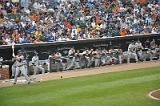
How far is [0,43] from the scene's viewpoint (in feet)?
71.0

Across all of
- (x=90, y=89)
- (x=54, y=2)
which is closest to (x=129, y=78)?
(x=90, y=89)

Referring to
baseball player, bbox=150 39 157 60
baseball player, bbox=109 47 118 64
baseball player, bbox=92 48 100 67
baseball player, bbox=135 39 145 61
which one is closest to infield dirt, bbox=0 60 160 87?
baseball player, bbox=92 48 100 67

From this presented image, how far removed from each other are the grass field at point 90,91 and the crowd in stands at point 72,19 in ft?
18.5

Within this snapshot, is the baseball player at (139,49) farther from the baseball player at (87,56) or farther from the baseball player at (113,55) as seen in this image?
the baseball player at (87,56)

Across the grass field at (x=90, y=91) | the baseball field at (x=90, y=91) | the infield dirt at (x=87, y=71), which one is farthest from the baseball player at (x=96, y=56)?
the grass field at (x=90, y=91)

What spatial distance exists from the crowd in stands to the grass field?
5.63 m

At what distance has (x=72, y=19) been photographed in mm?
26734

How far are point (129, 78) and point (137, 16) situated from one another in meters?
12.4

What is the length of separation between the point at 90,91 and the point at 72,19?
39.7ft

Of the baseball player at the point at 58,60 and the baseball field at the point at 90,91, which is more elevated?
the baseball player at the point at 58,60

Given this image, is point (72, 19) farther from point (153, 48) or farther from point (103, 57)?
point (153, 48)

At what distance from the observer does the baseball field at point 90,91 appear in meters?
13.4

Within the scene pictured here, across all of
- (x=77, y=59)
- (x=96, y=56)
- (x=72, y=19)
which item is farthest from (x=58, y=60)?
(x=72, y=19)

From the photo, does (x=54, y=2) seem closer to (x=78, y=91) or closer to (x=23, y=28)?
(x=23, y=28)
